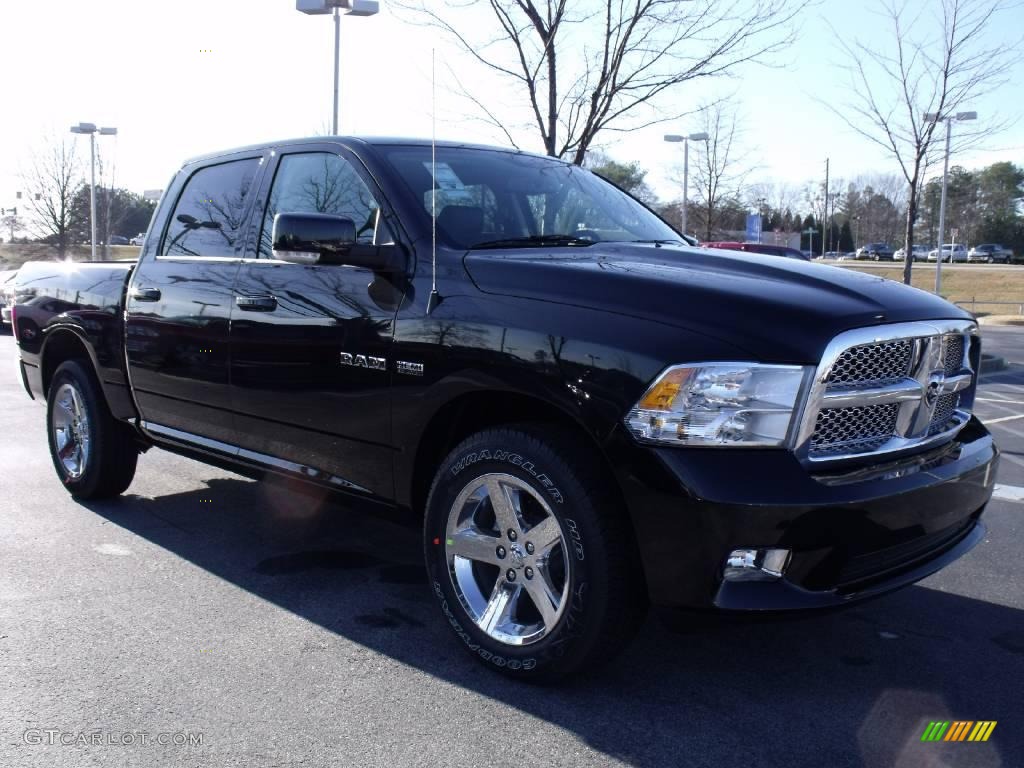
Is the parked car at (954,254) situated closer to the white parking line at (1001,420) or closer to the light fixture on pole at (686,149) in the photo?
the light fixture on pole at (686,149)

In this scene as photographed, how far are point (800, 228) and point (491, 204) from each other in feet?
331

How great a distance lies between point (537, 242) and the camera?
3.88m

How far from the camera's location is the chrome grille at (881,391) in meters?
2.82

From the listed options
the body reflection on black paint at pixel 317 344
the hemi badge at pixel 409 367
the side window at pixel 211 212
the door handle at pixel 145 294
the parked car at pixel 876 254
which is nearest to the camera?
the hemi badge at pixel 409 367

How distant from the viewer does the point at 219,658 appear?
11.3 ft

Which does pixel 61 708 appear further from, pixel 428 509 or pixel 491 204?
pixel 491 204

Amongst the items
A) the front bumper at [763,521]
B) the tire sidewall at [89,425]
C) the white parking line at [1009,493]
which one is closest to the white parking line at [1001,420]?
the white parking line at [1009,493]

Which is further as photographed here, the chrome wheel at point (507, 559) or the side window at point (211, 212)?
the side window at point (211, 212)

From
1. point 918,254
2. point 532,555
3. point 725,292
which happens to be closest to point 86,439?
point 532,555

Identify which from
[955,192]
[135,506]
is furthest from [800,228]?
[135,506]

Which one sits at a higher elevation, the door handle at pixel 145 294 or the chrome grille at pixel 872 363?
the door handle at pixel 145 294

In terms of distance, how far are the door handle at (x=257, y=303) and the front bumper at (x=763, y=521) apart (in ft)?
6.07

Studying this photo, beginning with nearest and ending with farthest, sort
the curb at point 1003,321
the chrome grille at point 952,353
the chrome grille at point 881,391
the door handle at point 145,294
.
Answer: the chrome grille at point 881,391 → the chrome grille at point 952,353 → the door handle at point 145,294 → the curb at point 1003,321

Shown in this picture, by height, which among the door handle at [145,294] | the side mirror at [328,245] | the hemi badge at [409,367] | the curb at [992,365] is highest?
the side mirror at [328,245]
